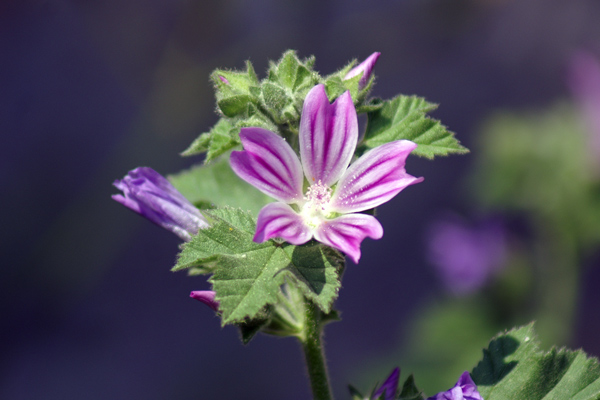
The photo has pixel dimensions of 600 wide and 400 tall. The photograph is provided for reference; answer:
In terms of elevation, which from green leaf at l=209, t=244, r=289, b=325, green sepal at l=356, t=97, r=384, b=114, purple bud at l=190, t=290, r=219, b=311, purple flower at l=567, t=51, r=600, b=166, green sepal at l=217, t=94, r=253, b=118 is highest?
purple flower at l=567, t=51, r=600, b=166

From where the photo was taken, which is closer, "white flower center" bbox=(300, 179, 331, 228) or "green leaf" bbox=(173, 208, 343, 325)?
"green leaf" bbox=(173, 208, 343, 325)

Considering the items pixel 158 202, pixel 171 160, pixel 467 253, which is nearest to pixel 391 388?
pixel 158 202

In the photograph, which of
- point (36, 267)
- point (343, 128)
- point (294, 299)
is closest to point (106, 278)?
point (36, 267)

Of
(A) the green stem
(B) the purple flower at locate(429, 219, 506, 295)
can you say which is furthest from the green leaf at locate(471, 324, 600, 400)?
(B) the purple flower at locate(429, 219, 506, 295)

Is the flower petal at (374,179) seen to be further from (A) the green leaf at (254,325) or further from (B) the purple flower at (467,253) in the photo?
(B) the purple flower at (467,253)

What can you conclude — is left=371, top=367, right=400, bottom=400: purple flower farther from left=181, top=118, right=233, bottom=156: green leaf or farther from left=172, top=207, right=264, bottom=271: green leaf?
left=181, top=118, right=233, bottom=156: green leaf

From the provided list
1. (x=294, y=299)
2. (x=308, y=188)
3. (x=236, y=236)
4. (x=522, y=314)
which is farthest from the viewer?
(x=522, y=314)

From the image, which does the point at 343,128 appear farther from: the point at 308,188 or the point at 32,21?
the point at 32,21

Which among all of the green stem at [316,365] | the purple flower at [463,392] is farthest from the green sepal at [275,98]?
the purple flower at [463,392]
